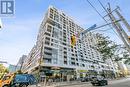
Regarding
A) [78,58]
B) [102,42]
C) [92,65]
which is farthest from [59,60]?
[92,65]

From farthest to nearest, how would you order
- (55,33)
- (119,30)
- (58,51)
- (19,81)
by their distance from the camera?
(55,33), (58,51), (19,81), (119,30)

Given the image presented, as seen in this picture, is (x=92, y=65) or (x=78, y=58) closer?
(x=78, y=58)

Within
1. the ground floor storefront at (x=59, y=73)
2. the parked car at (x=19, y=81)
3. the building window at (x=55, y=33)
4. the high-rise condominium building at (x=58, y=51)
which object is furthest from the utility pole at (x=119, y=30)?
the building window at (x=55, y=33)

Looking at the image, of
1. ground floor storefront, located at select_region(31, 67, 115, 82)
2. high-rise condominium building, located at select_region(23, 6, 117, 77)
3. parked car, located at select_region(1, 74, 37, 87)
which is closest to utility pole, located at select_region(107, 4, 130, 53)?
parked car, located at select_region(1, 74, 37, 87)

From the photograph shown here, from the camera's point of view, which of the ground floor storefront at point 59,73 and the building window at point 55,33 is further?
the building window at point 55,33

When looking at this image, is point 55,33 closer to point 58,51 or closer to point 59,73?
point 58,51

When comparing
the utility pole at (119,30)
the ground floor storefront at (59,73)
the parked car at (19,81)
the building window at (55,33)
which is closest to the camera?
the utility pole at (119,30)

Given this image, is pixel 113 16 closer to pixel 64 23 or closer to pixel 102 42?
pixel 102 42

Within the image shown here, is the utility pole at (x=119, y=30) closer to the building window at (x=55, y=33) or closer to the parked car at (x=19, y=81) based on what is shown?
the parked car at (x=19, y=81)

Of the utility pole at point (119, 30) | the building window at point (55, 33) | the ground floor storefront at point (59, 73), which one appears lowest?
the ground floor storefront at point (59, 73)

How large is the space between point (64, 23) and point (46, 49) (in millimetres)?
29669

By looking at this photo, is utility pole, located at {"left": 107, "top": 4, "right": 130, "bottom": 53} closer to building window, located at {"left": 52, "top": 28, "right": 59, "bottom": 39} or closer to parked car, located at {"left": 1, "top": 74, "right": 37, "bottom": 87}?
parked car, located at {"left": 1, "top": 74, "right": 37, "bottom": 87}

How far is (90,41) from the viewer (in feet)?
351

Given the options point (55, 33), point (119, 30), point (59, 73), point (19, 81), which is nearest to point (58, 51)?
point (55, 33)
